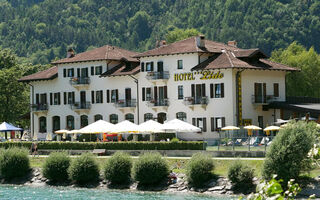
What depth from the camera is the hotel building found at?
63.7 metres

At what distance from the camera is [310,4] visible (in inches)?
7392

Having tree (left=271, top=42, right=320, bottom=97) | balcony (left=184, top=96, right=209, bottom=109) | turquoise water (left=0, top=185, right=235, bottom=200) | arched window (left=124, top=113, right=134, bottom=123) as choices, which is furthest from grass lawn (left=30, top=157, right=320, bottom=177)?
tree (left=271, top=42, right=320, bottom=97)

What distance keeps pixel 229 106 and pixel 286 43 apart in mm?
116098

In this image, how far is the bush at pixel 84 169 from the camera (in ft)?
154

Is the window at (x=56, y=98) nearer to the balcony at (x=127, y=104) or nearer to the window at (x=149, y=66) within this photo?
the balcony at (x=127, y=104)

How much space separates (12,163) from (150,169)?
12.5 meters

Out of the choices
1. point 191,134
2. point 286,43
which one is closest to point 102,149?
point 191,134

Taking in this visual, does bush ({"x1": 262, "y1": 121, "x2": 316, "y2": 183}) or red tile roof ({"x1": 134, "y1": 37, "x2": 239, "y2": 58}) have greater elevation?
red tile roof ({"x1": 134, "y1": 37, "x2": 239, "y2": 58})

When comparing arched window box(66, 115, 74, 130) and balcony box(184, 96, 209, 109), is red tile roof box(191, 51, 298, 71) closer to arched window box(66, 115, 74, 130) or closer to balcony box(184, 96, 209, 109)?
balcony box(184, 96, 209, 109)

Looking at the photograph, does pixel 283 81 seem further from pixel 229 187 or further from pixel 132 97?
pixel 229 187

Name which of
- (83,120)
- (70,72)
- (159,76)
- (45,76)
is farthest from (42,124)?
(159,76)

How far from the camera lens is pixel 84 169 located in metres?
47.1

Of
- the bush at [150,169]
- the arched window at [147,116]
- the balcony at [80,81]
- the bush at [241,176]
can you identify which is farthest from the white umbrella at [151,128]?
the balcony at [80,81]

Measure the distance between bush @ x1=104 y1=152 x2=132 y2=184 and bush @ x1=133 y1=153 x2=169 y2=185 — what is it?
1084 mm
